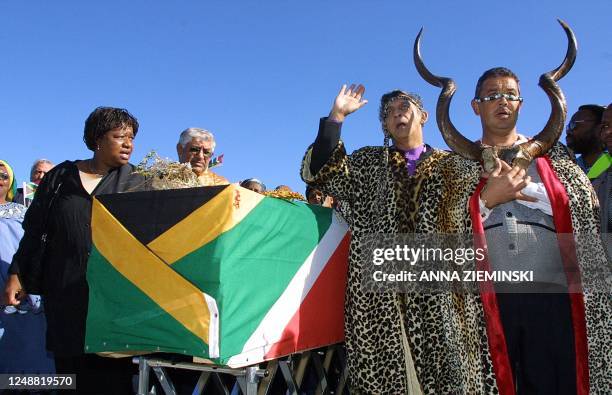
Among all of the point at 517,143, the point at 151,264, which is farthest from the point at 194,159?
the point at 517,143

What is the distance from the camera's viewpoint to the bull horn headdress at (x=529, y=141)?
8.96 feet

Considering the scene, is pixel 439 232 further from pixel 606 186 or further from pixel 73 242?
pixel 73 242

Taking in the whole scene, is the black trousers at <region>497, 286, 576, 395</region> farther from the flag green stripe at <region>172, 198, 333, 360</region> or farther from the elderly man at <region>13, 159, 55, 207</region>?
the elderly man at <region>13, 159, 55, 207</region>

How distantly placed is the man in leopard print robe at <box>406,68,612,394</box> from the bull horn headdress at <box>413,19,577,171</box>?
89mm

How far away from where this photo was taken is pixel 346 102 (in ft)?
10.1

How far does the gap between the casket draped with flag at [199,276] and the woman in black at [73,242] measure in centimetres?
36

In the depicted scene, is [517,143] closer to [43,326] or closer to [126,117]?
[126,117]

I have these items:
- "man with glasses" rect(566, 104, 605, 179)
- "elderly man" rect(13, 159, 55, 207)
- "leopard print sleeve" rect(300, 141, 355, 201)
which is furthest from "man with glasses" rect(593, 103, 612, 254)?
"elderly man" rect(13, 159, 55, 207)

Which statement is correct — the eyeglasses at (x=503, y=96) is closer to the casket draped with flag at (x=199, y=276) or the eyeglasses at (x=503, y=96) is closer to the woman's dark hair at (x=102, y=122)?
the casket draped with flag at (x=199, y=276)

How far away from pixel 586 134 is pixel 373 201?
216 cm

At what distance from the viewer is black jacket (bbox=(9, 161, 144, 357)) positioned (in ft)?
9.52

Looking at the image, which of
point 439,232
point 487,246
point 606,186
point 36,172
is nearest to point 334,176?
point 439,232

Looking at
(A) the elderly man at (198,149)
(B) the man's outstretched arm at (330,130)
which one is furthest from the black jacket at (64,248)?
(B) the man's outstretched arm at (330,130)

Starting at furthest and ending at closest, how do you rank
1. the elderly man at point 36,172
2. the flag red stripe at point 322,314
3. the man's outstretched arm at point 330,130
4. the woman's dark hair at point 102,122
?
1. the elderly man at point 36,172
2. the woman's dark hair at point 102,122
3. the man's outstretched arm at point 330,130
4. the flag red stripe at point 322,314
